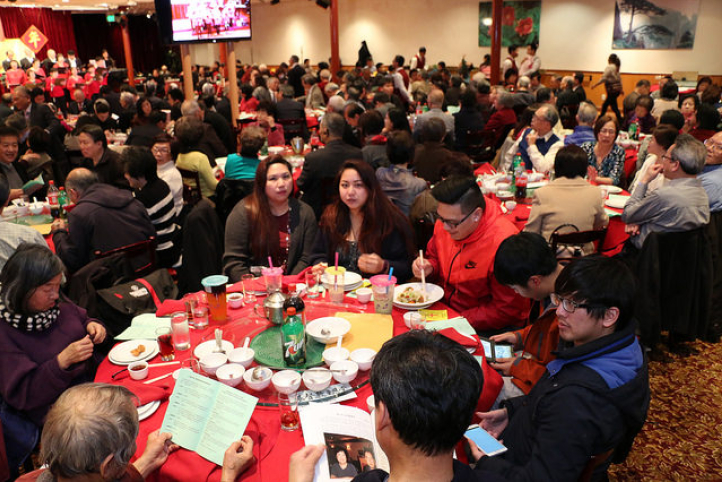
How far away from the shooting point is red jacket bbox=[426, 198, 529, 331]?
114 inches

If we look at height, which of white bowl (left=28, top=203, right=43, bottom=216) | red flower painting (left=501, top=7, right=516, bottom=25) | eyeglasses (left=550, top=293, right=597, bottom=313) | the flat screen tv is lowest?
eyeglasses (left=550, top=293, right=597, bottom=313)

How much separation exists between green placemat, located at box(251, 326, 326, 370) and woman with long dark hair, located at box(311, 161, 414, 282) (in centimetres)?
88

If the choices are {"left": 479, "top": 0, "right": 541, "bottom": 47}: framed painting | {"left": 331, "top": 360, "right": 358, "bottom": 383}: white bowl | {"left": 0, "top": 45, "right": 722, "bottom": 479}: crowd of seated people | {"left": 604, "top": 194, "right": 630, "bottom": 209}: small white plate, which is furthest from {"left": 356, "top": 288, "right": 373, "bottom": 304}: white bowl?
{"left": 479, "top": 0, "right": 541, "bottom": 47}: framed painting

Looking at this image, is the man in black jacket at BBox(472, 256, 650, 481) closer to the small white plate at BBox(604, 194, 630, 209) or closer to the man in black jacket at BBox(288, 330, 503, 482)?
the man in black jacket at BBox(288, 330, 503, 482)

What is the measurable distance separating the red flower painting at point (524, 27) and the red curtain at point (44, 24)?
19669 mm

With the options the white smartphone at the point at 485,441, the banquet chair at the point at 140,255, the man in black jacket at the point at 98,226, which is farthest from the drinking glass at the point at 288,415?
the man in black jacket at the point at 98,226

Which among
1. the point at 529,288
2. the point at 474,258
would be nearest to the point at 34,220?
the point at 474,258

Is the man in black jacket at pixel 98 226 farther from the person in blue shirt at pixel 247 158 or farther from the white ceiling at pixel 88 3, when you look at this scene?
the white ceiling at pixel 88 3

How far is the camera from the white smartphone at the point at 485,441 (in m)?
1.92

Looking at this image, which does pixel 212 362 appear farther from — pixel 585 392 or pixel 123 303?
pixel 585 392

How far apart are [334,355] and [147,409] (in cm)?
72

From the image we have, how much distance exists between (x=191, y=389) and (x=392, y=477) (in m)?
0.91

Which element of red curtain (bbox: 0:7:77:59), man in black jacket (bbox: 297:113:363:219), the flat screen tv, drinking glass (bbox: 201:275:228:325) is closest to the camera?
drinking glass (bbox: 201:275:228:325)

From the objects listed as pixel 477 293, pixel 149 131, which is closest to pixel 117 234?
pixel 477 293
